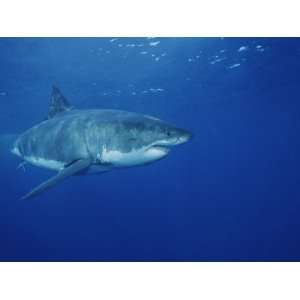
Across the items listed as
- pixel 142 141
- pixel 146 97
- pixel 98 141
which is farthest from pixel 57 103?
pixel 146 97

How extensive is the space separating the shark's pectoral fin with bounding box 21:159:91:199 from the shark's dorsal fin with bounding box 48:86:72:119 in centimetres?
275

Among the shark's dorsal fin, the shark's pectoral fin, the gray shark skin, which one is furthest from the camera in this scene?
the shark's dorsal fin

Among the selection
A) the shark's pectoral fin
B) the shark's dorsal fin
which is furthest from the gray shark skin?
the shark's dorsal fin

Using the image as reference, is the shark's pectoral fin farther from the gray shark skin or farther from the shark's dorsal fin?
the shark's dorsal fin

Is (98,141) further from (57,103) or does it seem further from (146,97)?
(146,97)

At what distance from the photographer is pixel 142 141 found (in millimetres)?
6059

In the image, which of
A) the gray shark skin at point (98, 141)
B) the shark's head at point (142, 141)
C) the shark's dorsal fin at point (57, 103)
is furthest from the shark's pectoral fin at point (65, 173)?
the shark's dorsal fin at point (57, 103)

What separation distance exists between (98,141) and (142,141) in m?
1.10

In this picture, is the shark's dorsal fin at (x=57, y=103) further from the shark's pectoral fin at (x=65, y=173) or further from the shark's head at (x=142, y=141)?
the shark's head at (x=142, y=141)

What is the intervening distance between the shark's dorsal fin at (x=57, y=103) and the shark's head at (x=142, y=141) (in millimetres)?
3217

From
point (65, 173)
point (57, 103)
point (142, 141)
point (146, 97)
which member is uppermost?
point (146, 97)

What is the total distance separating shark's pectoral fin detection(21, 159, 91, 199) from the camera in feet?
19.0

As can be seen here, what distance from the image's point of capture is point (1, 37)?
8.78 meters
